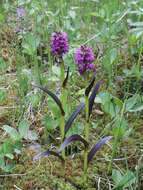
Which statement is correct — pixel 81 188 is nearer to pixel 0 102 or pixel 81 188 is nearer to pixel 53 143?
pixel 53 143

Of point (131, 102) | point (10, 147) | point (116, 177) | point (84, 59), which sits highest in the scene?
point (84, 59)

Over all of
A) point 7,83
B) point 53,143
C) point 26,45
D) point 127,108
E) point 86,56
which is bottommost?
point 53,143

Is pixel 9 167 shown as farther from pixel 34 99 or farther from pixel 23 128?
pixel 34 99

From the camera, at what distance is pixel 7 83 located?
1.84 m

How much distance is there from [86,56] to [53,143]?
0.66 m

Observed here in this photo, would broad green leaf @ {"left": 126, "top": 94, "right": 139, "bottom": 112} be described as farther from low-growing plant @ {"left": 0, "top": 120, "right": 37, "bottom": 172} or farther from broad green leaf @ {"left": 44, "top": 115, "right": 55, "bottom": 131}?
low-growing plant @ {"left": 0, "top": 120, "right": 37, "bottom": 172}

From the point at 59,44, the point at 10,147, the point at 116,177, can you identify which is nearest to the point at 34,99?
the point at 10,147

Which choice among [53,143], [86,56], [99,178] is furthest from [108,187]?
[86,56]

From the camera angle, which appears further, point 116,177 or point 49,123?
point 49,123

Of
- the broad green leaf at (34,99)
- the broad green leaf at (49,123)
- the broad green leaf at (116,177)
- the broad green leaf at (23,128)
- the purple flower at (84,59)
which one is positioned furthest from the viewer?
the broad green leaf at (34,99)

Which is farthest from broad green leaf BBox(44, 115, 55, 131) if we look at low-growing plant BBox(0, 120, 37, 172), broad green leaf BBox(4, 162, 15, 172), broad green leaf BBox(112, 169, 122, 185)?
broad green leaf BBox(112, 169, 122, 185)

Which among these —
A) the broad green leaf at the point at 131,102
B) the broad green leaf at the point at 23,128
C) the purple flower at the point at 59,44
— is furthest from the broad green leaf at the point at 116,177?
the purple flower at the point at 59,44

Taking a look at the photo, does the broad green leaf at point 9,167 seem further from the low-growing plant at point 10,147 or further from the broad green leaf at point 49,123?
the broad green leaf at point 49,123

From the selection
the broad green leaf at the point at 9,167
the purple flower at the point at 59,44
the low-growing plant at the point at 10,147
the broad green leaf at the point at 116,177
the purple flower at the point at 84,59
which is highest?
the purple flower at the point at 59,44
